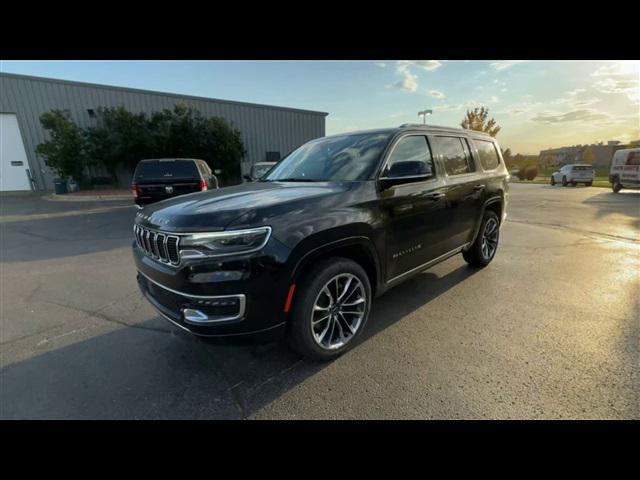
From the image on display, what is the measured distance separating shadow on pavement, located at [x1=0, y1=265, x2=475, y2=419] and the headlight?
689mm

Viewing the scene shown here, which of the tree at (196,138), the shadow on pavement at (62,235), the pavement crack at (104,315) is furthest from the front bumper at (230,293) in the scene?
the tree at (196,138)

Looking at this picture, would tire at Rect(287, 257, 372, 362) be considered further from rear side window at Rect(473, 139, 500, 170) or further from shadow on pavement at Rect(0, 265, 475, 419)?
rear side window at Rect(473, 139, 500, 170)

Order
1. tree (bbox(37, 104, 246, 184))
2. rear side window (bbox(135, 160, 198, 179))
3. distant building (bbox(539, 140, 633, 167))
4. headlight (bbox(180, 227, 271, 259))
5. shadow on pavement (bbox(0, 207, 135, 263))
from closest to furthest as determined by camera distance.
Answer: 1. headlight (bbox(180, 227, 271, 259))
2. shadow on pavement (bbox(0, 207, 135, 263))
3. rear side window (bbox(135, 160, 198, 179))
4. tree (bbox(37, 104, 246, 184))
5. distant building (bbox(539, 140, 633, 167))

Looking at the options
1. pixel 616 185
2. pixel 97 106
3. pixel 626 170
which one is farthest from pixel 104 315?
pixel 616 185

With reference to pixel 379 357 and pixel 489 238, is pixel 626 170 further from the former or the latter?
pixel 379 357

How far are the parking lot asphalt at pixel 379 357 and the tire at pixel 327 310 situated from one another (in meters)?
0.17

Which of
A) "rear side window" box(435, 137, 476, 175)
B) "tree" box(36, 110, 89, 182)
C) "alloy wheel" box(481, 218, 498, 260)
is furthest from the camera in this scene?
"tree" box(36, 110, 89, 182)

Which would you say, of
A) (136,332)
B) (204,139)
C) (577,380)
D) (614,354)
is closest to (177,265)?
(136,332)

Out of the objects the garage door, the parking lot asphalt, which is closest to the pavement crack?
the parking lot asphalt

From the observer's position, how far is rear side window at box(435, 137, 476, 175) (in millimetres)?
3715

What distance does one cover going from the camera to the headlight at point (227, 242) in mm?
2020

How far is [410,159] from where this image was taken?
3291 millimetres

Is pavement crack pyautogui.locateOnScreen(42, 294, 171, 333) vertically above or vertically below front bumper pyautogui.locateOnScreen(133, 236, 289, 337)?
below

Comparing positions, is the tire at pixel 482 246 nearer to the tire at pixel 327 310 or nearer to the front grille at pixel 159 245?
the tire at pixel 327 310
